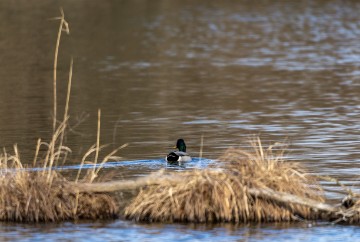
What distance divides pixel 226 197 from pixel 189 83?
22.4m

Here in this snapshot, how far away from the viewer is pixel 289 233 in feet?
48.1

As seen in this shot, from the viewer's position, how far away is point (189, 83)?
37.4 meters

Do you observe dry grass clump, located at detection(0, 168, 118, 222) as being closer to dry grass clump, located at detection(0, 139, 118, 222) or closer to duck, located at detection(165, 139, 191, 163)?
dry grass clump, located at detection(0, 139, 118, 222)

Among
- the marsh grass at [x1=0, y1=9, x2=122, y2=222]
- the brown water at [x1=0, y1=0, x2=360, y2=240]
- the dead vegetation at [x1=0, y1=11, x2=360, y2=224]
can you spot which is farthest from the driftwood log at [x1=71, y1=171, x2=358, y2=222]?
the brown water at [x1=0, y1=0, x2=360, y2=240]

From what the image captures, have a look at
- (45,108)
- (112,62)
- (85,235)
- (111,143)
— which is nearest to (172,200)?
(85,235)

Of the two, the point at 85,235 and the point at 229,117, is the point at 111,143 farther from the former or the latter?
the point at 85,235

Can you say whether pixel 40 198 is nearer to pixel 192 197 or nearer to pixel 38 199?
pixel 38 199

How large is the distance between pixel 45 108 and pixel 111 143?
283 inches

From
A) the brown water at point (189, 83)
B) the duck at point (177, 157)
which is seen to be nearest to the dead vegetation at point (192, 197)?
the brown water at point (189, 83)

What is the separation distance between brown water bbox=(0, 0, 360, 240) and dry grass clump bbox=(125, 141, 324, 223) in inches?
14.1

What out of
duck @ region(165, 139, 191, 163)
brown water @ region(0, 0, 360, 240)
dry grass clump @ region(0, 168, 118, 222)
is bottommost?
dry grass clump @ region(0, 168, 118, 222)

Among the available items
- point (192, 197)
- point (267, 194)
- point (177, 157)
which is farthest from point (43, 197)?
point (177, 157)

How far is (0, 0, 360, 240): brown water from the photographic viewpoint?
938 inches

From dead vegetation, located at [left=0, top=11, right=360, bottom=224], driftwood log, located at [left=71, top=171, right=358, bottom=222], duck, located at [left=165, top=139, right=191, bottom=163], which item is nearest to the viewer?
driftwood log, located at [left=71, top=171, right=358, bottom=222]
